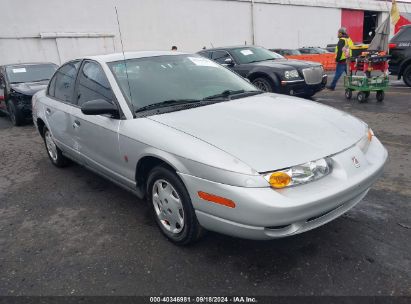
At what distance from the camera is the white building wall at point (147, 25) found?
17688 millimetres

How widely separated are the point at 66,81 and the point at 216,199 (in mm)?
2965

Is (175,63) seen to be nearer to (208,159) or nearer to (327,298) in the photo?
(208,159)

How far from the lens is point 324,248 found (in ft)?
9.29

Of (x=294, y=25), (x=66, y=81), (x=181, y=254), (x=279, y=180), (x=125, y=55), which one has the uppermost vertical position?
(x=294, y=25)

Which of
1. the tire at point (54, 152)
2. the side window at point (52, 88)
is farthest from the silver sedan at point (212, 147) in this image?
the tire at point (54, 152)

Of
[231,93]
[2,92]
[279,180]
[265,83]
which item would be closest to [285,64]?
[265,83]

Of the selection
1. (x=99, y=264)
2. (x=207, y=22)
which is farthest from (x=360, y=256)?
(x=207, y=22)

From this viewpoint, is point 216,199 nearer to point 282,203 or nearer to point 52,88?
point 282,203

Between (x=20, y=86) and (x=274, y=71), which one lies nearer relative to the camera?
(x=274, y=71)

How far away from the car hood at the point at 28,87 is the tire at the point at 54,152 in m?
3.91

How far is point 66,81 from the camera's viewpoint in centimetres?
443

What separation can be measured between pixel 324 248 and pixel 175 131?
4.94 feet

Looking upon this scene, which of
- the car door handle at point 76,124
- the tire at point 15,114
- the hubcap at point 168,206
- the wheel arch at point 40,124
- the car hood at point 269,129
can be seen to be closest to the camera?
the car hood at point 269,129

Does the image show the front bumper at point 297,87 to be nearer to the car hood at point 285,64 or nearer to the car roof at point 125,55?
the car hood at point 285,64
